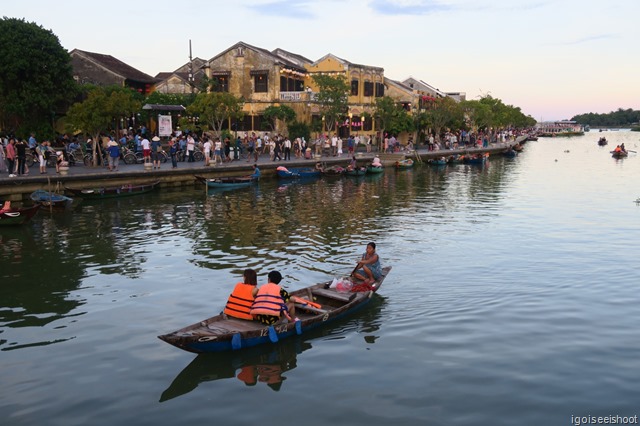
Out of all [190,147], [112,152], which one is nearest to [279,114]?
[190,147]

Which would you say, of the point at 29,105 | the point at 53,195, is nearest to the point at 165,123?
the point at 29,105

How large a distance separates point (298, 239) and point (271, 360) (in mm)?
9871

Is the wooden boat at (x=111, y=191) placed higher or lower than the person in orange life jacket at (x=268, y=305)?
higher

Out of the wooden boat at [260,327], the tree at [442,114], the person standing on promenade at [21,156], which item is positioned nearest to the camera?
the wooden boat at [260,327]

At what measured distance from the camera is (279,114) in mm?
46656

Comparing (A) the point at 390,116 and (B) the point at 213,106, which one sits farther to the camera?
(A) the point at 390,116

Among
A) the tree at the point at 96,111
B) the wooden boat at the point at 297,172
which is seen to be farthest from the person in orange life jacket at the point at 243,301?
the wooden boat at the point at 297,172

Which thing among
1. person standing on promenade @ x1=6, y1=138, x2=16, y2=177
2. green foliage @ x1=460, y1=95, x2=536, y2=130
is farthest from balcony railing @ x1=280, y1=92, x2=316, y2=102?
green foliage @ x1=460, y1=95, x2=536, y2=130

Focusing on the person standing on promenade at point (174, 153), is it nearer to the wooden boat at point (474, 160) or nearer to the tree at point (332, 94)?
the tree at point (332, 94)

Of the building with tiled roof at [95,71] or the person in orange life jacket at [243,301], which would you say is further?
the building with tiled roof at [95,71]

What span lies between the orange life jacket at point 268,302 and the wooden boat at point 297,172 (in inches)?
1056

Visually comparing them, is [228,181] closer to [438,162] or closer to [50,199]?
[50,199]

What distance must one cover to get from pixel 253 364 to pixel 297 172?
92.4 feet

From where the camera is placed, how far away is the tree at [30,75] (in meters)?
35.3
